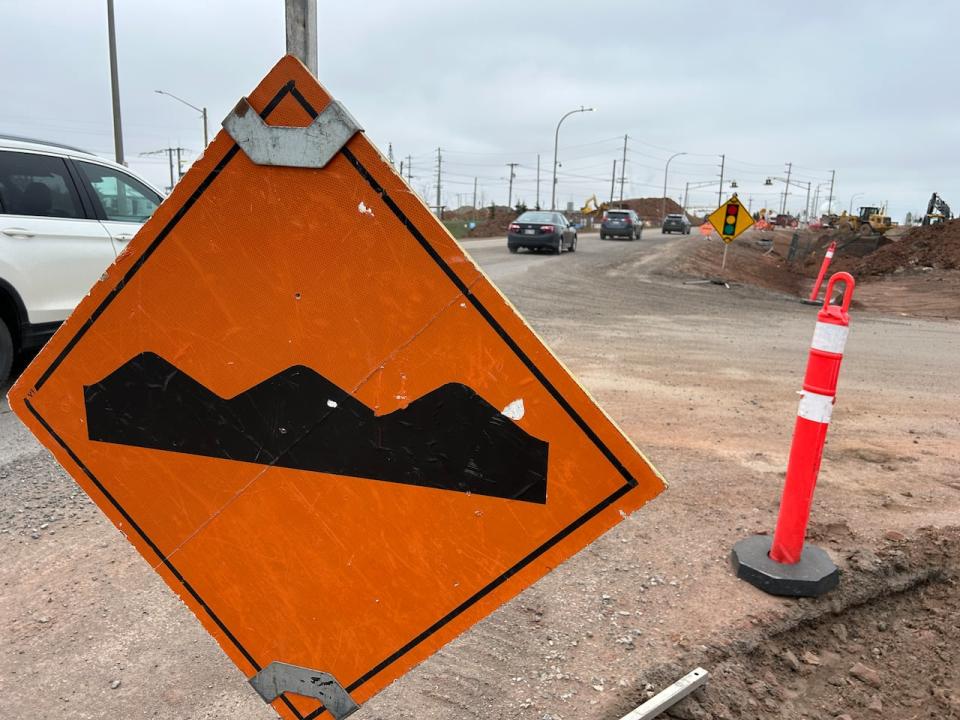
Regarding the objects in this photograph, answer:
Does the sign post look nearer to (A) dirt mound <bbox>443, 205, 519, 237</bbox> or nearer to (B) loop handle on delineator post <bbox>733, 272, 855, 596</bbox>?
(B) loop handle on delineator post <bbox>733, 272, 855, 596</bbox>

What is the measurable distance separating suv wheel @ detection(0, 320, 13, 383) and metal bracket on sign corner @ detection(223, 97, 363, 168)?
207 inches

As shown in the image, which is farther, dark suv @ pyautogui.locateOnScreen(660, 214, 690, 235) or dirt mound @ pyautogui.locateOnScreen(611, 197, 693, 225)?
dirt mound @ pyautogui.locateOnScreen(611, 197, 693, 225)

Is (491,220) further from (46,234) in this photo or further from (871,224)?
(46,234)

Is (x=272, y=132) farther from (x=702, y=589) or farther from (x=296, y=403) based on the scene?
(x=702, y=589)

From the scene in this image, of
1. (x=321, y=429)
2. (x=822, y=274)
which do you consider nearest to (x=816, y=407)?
(x=822, y=274)

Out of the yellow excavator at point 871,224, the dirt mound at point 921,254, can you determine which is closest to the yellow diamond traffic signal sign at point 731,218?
the dirt mound at point 921,254

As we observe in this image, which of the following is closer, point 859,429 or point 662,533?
point 662,533

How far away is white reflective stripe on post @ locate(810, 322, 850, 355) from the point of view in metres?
2.88

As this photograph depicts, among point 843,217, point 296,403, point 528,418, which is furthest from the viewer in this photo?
point 843,217

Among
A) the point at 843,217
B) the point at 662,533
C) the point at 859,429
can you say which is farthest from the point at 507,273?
the point at 843,217

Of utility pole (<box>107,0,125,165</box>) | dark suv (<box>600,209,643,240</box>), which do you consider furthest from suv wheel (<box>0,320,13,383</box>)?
dark suv (<box>600,209,643,240</box>)

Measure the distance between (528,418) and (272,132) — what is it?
0.82 metres

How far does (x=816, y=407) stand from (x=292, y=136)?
8.36ft

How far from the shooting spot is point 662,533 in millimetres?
3594
